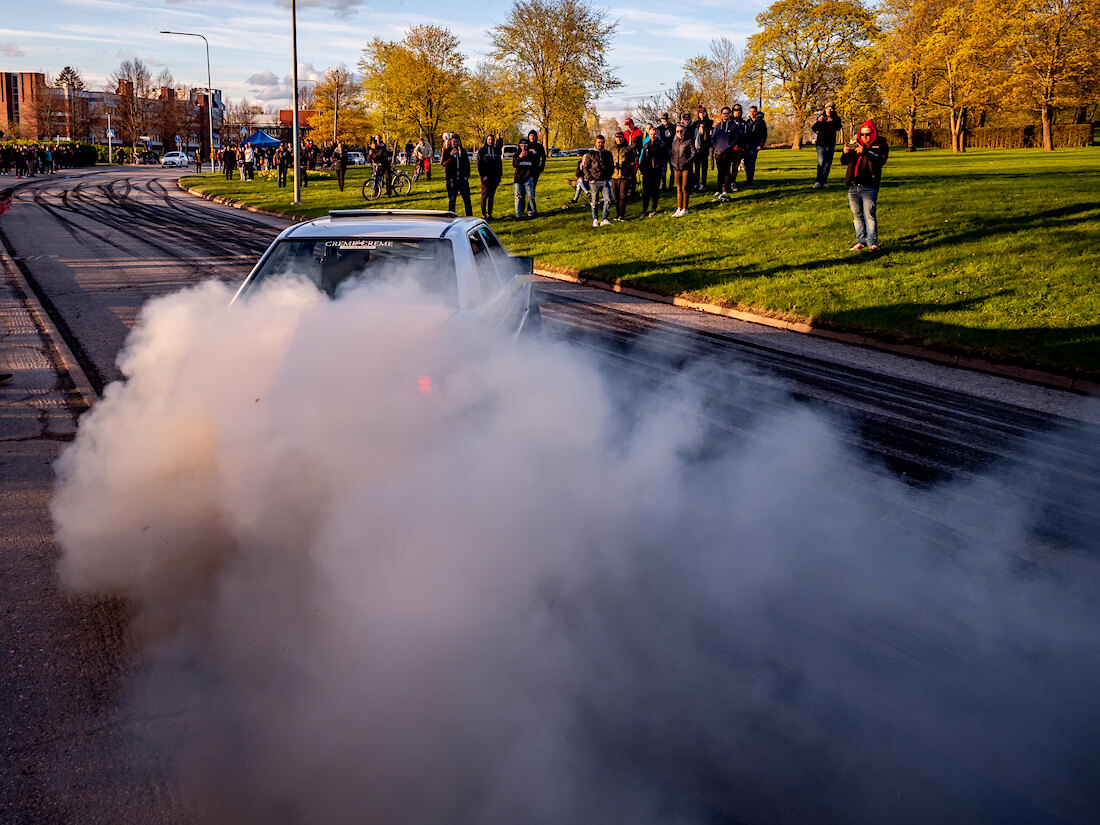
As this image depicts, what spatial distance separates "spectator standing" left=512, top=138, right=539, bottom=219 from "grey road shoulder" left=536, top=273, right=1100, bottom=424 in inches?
257

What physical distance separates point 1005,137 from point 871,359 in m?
48.2

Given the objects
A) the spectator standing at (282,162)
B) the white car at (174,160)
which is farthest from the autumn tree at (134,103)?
the spectator standing at (282,162)

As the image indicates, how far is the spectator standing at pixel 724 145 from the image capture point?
55.8 feet

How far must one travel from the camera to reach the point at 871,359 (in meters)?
8.90

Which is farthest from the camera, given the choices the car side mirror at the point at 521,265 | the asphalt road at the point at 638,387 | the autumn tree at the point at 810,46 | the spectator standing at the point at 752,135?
the autumn tree at the point at 810,46

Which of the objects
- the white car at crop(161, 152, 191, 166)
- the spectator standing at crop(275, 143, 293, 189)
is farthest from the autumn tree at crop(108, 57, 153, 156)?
the spectator standing at crop(275, 143, 293, 189)

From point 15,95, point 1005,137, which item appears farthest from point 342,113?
point 15,95

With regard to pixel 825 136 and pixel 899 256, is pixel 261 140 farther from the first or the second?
pixel 899 256

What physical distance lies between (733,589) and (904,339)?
6.74m

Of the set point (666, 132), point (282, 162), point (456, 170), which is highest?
point (282, 162)

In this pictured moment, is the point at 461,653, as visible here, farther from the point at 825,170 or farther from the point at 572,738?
the point at 825,170

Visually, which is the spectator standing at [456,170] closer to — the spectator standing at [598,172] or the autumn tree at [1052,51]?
the spectator standing at [598,172]

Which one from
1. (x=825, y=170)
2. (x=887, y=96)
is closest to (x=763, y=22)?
(x=887, y=96)

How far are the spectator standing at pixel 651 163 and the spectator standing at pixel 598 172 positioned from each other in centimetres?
68
